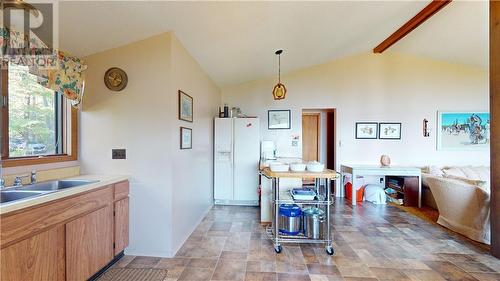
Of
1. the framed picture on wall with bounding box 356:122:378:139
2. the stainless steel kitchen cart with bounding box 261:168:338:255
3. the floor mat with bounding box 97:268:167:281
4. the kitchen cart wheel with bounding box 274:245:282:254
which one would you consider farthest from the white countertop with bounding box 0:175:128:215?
the framed picture on wall with bounding box 356:122:378:139

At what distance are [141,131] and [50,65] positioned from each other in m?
0.95

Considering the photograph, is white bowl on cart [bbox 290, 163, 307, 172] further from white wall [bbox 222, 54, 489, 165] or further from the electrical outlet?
white wall [bbox 222, 54, 489, 165]

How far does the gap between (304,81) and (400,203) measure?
3.25 metres

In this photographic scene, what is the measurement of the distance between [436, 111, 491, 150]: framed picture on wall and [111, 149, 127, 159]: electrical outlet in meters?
6.20

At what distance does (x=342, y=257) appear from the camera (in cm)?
260

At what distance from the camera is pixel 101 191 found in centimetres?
214

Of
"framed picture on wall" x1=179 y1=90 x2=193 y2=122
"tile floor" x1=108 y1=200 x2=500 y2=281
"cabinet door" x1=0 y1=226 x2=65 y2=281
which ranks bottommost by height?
"tile floor" x1=108 y1=200 x2=500 y2=281

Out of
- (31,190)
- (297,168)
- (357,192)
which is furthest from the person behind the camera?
(357,192)

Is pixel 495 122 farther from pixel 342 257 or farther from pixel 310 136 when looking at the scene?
pixel 310 136

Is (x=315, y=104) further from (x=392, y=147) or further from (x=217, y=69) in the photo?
(x=217, y=69)

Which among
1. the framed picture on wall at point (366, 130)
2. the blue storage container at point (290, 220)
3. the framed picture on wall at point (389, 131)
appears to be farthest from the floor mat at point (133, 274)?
the framed picture on wall at point (389, 131)

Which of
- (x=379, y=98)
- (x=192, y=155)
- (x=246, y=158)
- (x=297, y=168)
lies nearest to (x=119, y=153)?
(x=192, y=155)

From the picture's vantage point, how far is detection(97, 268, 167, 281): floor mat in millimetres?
2160

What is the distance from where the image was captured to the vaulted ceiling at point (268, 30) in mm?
2193
